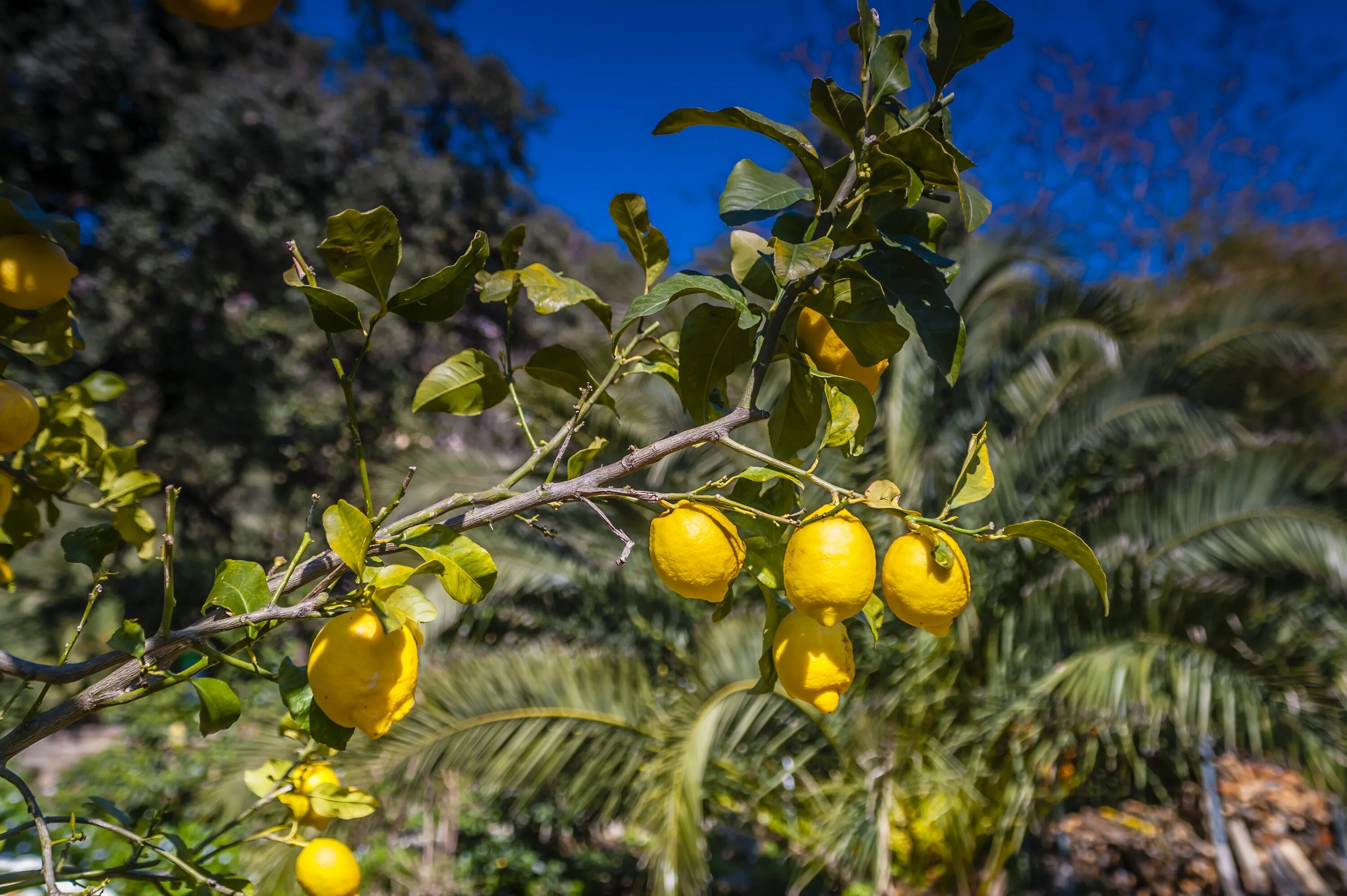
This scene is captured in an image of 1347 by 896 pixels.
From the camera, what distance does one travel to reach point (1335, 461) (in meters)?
2.59

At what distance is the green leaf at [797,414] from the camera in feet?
1.90

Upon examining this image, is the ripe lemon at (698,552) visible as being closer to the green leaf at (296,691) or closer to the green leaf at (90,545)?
the green leaf at (296,691)

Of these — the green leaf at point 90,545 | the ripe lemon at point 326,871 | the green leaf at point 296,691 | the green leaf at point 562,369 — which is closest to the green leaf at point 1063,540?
the green leaf at point 562,369

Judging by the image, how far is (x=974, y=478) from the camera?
541 millimetres

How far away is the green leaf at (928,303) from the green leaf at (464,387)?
29cm

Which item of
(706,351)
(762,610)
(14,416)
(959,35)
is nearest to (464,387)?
(706,351)

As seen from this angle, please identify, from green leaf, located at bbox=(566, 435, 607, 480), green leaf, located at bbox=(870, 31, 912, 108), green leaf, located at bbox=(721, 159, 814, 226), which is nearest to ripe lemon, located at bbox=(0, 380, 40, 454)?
green leaf, located at bbox=(566, 435, 607, 480)

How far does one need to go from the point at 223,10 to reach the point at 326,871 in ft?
1.93

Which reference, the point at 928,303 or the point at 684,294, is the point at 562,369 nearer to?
the point at 684,294

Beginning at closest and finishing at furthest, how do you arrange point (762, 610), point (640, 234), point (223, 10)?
point (223, 10), point (640, 234), point (762, 610)

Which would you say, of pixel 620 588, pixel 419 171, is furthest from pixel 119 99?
pixel 620 588

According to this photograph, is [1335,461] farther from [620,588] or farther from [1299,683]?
[620,588]

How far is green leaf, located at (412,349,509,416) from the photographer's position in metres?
0.61

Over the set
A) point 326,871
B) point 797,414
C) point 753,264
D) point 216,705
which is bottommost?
point 326,871
